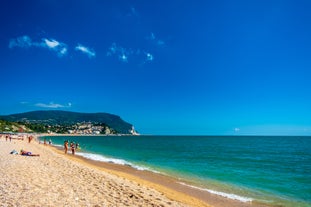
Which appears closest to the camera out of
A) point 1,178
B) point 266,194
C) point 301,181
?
point 1,178

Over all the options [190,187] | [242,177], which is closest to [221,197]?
[190,187]

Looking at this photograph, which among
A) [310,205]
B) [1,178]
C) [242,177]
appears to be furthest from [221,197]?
[1,178]

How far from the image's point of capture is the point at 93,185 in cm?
1260

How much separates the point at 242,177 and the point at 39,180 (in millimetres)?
16653

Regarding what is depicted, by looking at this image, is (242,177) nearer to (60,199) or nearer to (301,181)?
(301,181)

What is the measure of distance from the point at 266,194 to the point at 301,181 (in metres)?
7.08

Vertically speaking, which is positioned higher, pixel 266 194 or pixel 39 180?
pixel 39 180

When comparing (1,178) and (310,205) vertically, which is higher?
(1,178)

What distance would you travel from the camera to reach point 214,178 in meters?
20.8

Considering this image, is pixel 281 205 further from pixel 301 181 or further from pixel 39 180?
pixel 39 180

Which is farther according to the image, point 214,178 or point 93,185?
point 214,178

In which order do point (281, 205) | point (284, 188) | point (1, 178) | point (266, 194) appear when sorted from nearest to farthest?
point (1, 178) < point (281, 205) < point (266, 194) < point (284, 188)

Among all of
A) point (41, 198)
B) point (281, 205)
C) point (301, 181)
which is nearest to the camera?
point (41, 198)

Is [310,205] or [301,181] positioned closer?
[310,205]
